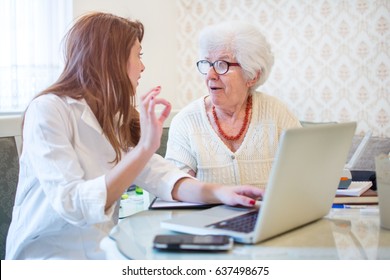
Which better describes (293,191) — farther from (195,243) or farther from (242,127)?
(242,127)

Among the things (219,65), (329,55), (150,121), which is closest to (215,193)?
(150,121)

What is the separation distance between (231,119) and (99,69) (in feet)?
2.41

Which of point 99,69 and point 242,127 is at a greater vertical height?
point 99,69

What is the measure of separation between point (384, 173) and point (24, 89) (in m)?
2.16

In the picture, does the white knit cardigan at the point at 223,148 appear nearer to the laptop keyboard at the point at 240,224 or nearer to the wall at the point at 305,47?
the laptop keyboard at the point at 240,224

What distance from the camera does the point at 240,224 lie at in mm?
1122

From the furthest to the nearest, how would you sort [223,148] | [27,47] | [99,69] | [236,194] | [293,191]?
[27,47], [223,148], [99,69], [236,194], [293,191]

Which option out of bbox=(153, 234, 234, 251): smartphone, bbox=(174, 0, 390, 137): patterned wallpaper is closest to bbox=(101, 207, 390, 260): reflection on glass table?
bbox=(153, 234, 234, 251): smartphone

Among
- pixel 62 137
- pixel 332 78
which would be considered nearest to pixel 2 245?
pixel 62 137

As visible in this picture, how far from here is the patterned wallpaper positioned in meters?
3.35

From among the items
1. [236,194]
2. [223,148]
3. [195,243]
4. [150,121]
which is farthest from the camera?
[223,148]

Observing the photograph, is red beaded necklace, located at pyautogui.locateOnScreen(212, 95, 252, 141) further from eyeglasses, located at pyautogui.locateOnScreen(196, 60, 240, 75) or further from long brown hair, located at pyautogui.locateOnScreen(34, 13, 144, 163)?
long brown hair, located at pyautogui.locateOnScreen(34, 13, 144, 163)

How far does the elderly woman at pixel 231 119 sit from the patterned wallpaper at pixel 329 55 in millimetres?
1473

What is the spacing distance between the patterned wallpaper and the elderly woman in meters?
1.47
